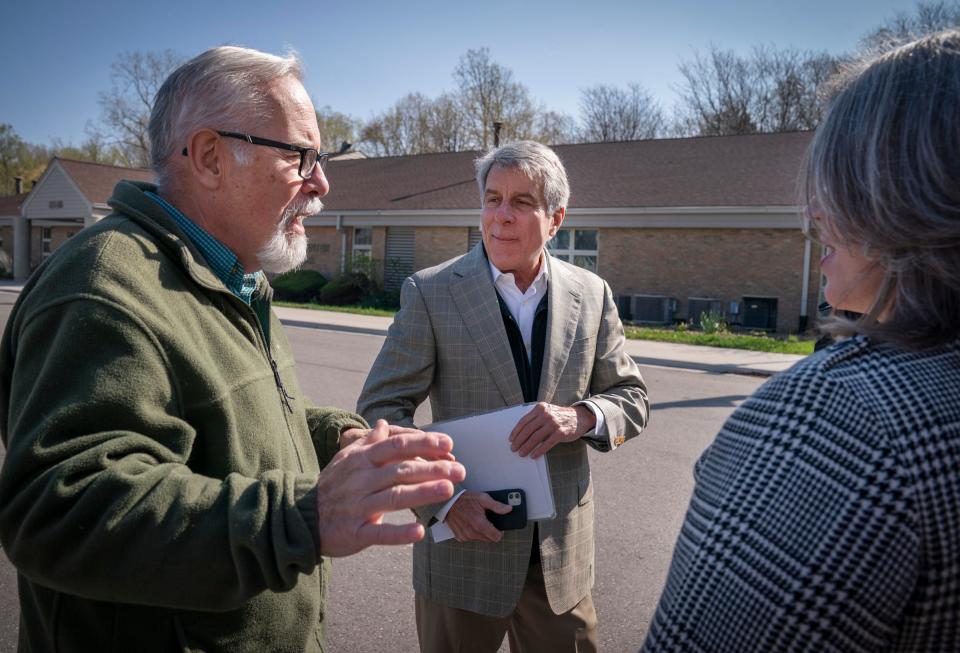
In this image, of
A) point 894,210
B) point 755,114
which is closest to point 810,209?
point 894,210

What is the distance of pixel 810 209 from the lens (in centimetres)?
138

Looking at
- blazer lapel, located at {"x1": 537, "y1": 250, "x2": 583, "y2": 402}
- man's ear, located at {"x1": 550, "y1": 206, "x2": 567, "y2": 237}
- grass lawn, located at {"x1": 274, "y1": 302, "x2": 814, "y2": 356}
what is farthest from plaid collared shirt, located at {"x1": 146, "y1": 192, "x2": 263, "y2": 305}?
grass lawn, located at {"x1": 274, "y1": 302, "x2": 814, "y2": 356}

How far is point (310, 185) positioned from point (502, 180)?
1015 mm

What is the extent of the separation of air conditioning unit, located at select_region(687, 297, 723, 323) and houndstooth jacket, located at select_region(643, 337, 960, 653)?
1932cm

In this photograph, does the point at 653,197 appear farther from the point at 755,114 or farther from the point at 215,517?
the point at 755,114

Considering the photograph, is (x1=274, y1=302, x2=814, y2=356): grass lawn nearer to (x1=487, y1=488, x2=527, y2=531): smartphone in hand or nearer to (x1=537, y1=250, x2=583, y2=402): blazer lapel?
(x1=537, y1=250, x2=583, y2=402): blazer lapel


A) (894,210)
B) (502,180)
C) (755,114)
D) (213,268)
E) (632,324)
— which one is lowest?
(632,324)

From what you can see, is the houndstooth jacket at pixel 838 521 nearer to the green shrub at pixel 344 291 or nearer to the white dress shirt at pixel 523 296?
the white dress shirt at pixel 523 296

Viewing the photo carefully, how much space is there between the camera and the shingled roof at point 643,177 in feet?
68.3

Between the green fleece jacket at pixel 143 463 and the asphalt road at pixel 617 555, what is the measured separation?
219 cm

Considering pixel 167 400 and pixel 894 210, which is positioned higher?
pixel 894 210

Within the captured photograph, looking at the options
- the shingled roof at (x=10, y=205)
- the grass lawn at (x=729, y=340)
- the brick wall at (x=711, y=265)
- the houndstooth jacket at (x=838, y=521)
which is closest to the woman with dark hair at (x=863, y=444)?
the houndstooth jacket at (x=838, y=521)

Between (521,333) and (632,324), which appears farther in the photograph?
(632,324)

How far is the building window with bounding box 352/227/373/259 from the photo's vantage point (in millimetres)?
27375
